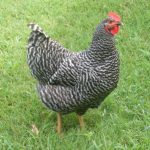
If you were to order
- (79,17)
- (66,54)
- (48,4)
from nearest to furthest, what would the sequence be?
(66,54), (79,17), (48,4)

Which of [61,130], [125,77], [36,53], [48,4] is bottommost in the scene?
[61,130]

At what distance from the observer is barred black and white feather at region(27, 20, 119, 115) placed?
4.83 metres

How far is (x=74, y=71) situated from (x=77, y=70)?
0.04m

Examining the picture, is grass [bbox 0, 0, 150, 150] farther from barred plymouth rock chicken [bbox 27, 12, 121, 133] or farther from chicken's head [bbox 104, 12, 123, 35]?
chicken's head [bbox 104, 12, 123, 35]

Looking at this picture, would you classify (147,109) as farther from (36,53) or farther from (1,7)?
(1,7)

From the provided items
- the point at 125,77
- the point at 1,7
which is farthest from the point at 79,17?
the point at 125,77

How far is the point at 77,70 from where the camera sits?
4887 millimetres

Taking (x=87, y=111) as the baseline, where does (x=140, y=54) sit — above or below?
above

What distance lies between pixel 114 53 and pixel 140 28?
2.64m

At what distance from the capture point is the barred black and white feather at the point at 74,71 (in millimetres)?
4828

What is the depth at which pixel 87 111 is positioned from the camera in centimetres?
565

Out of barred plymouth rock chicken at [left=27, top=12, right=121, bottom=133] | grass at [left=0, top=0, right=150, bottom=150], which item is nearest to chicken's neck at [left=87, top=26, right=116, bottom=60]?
barred plymouth rock chicken at [left=27, top=12, right=121, bottom=133]

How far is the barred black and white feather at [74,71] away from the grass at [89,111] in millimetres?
388

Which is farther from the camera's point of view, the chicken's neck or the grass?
the grass
